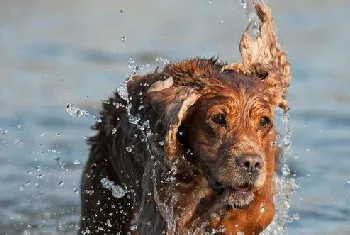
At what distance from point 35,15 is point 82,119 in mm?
5588

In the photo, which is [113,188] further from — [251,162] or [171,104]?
[251,162]

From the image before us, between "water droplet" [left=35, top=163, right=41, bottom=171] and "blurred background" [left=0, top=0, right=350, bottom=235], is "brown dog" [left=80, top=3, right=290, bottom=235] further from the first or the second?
"water droplet" [left=35, top=163, right=41, bottom=171]

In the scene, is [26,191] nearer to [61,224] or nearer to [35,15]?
[61,224]

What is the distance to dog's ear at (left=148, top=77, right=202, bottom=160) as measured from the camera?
25.2 feet

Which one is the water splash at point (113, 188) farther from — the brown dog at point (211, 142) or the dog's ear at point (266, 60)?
the dog's ear at point (266, 60)

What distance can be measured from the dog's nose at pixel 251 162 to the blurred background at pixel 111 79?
2258mm

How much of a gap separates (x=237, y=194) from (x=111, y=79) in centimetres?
761

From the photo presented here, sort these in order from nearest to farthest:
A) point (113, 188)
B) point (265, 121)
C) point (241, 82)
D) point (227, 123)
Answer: point (227, 123) → point (265, 121) → point (241, 82) → point (113, 188)

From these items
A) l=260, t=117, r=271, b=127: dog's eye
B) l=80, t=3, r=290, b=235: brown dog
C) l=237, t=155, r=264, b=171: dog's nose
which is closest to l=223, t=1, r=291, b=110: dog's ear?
l=80, t=3, r=290, b=235: brown dog

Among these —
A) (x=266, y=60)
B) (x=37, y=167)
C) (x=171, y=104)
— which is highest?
(x=37, y=167)

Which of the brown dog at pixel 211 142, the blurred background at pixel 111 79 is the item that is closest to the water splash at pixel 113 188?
the brown dog at pixel 211 142

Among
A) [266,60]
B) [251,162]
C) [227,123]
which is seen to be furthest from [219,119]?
[266,60]

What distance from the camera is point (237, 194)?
7484 mm

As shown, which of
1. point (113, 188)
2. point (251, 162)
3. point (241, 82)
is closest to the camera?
point (251, 162)
